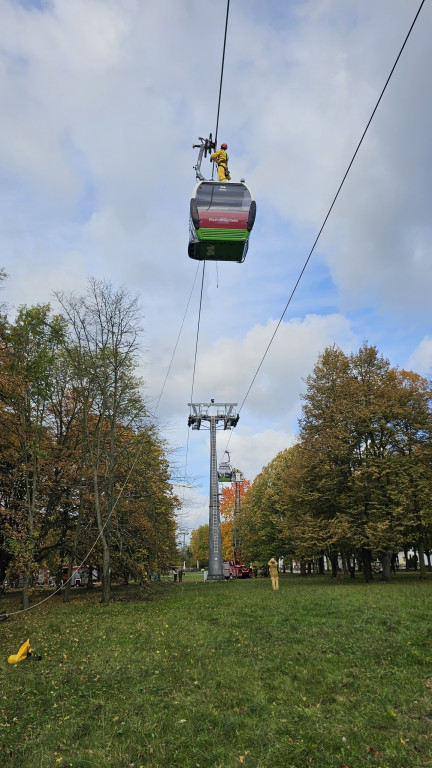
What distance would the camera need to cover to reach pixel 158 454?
81.7 ft

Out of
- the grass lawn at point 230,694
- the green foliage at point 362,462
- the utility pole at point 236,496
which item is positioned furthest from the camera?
the utility pole at point 236,496

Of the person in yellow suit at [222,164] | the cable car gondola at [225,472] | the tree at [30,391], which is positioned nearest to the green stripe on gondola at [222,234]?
the person in yellow suit at [222,164]

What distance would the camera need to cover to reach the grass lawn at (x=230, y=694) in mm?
5777

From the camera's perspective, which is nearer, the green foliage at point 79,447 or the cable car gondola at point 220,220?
the cable car gondola at point 220,220

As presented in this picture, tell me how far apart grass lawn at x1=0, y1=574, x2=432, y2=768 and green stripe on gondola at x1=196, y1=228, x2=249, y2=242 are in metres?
9.28

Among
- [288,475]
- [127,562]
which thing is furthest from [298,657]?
[288,475]

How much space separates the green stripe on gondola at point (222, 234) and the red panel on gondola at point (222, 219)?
0.09 metres

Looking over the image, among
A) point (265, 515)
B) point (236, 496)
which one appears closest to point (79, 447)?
point (265, 515)

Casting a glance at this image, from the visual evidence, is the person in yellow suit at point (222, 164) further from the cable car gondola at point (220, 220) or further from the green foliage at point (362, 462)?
the green foliage at point (362, 462)

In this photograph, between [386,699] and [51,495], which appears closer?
[386,699]

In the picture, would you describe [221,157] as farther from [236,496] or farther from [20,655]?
[236,496]

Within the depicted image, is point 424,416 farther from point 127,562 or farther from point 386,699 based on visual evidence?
point 386,699

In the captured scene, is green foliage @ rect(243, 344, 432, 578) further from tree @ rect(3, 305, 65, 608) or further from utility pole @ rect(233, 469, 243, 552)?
utility pole @ rect(233, 469, 243, 552)

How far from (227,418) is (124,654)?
31.5 meters
